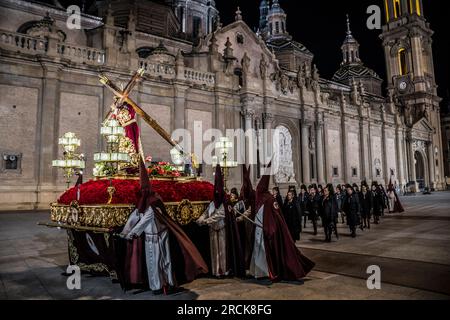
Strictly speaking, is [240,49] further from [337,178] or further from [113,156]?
[113,156]

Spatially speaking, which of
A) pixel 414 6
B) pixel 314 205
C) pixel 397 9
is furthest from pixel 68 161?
pixel 397 9

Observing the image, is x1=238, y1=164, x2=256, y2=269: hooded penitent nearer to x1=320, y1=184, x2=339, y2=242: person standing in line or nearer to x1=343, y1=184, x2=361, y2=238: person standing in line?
x1=320, y1=184, x2=339, y2=242: person standing in line

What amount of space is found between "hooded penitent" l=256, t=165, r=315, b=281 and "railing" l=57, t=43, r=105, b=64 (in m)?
16.0

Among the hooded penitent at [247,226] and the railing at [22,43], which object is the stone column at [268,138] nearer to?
the railing at [22,43]

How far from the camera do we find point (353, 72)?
2180 inches

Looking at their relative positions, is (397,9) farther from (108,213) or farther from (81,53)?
(108,213)

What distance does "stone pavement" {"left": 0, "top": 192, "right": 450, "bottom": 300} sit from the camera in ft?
16.3

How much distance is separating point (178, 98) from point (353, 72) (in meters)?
43.8

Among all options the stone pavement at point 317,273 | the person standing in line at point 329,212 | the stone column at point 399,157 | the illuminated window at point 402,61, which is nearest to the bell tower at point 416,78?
the illuminated window at point 402,61

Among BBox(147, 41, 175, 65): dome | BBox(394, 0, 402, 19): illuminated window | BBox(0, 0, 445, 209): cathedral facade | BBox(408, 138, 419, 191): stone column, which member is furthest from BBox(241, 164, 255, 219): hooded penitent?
BBox(394, 0, 402, 19): illuminated window

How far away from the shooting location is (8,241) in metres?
9.38

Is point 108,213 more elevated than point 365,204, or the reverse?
point 108,213

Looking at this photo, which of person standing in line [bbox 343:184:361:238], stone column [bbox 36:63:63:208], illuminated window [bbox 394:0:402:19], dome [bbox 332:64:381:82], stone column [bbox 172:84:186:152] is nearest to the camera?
person standing in line [bbox 343:184:361:238]
